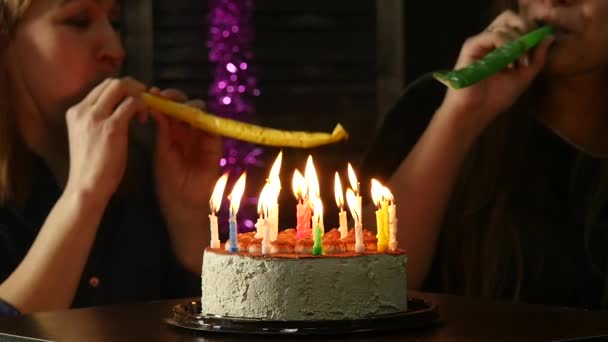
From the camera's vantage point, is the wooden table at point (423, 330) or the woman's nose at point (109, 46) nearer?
the wooden table at point (423, 330)

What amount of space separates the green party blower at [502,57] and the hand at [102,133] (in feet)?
1.77

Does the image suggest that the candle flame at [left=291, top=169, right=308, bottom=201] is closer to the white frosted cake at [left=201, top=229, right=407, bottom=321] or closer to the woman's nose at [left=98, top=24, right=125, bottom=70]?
Answer: the white frosted cake at [left=201, top=229, right=407, bottom=321]

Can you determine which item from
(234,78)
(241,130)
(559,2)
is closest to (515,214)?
(559,2)

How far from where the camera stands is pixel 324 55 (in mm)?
2973

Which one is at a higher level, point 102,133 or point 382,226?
point 102,133

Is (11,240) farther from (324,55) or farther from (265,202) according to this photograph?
(324,55)

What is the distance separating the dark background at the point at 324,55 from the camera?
9.73 ft

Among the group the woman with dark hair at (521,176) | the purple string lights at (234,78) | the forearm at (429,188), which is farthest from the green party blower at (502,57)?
the purple string lights at (234,78)

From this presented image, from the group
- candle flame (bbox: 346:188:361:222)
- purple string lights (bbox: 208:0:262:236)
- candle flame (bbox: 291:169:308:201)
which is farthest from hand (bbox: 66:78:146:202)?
purple string lights (bbox: 208:0:262:236)

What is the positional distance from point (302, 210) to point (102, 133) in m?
→ 0.73

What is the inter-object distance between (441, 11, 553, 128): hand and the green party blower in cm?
4

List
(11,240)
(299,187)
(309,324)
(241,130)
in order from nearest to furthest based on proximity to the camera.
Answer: (309,324) < (299,187) < (241,130) < (11,240)

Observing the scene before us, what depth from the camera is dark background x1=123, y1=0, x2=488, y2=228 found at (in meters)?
2.96

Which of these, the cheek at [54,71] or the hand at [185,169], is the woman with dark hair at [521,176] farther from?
the cheek at [54,71]
